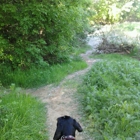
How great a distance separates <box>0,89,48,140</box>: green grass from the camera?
3.81 metres

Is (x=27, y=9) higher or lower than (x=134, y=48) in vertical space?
higher

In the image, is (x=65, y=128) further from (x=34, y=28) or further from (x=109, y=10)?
(x=109, y=10)

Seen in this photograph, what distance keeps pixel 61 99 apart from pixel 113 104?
1.68 meters

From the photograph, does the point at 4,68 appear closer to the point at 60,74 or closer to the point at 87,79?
the point at 60,74

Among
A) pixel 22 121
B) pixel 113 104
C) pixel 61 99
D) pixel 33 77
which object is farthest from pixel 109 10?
pixel 22 121

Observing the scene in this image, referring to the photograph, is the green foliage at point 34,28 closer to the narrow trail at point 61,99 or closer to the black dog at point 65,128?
the narrow trail at point 61,99

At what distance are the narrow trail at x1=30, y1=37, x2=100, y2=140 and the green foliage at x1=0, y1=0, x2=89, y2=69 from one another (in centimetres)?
145

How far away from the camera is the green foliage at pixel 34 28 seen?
750cm

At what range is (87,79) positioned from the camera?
23.7 feet

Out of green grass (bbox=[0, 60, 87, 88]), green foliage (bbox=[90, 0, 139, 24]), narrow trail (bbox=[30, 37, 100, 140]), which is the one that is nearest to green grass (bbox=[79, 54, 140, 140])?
narrow trail (bbox=[30, 37, 100, 140])

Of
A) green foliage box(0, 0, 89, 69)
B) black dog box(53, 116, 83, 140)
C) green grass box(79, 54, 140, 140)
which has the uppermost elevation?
green foliage box(0, 0, 89, 69)

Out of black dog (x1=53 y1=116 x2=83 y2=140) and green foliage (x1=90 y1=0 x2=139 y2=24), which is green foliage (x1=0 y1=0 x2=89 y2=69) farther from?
green foliage (x1=90 y1=0 x2=139 y2=24)

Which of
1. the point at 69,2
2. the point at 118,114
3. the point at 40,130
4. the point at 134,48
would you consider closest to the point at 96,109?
the point at 118,114

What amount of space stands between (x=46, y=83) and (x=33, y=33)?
1844 mm
